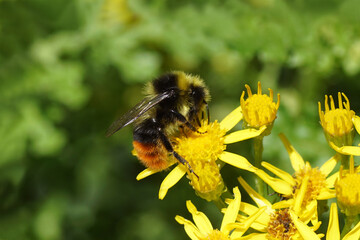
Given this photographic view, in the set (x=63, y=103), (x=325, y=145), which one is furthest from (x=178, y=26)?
(x=325, y=145)

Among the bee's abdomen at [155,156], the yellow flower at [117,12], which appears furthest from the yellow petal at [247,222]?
the yellow flower at [117,12]

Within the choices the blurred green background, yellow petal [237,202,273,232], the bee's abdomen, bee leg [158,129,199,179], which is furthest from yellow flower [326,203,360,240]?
the blurred green background

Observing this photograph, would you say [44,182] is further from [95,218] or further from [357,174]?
[357,174]

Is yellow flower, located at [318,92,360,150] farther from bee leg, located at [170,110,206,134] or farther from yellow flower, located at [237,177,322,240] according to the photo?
bee leg, located at [170,110,206,134]

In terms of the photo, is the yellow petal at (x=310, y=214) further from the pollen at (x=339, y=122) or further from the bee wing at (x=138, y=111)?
the bee wing at (x=138, y=111)

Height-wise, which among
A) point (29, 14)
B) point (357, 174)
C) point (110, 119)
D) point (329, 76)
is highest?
point (29, 14)
